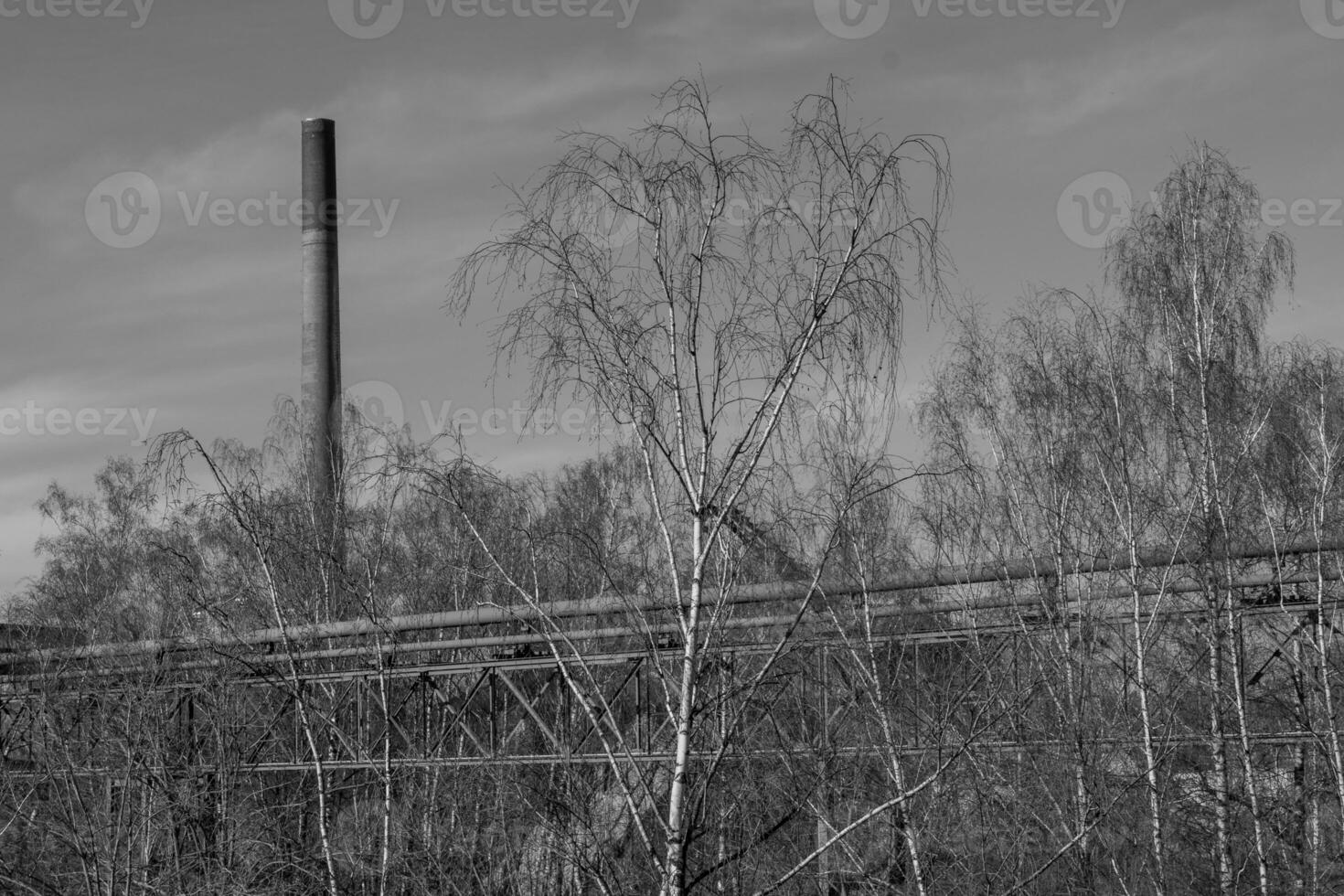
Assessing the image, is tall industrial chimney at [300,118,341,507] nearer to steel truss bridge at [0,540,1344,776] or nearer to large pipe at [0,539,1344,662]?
steel truss bridge at [0,540,1344,776]

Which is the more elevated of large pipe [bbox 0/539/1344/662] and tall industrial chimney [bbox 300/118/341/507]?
tall industrial chimney [bbox 300/118/341/507]

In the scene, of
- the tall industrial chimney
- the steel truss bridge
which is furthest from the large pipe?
the tall industrial chimney

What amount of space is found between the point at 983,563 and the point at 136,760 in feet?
32.1

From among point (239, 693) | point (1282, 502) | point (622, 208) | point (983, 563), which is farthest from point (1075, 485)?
point (622, 208)

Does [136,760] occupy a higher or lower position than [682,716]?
lower

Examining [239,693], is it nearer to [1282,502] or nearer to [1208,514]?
[1208,514]

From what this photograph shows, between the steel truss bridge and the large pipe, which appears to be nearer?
the steel truss bridge

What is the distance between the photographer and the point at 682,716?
6715 millimetres

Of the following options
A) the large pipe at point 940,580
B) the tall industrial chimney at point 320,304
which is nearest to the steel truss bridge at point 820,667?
the large pipe at point 940,580

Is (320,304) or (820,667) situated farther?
(320,304)

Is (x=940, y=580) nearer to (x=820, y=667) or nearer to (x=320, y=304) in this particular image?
(x=820, y=667)

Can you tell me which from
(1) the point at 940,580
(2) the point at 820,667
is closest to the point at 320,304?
(1) the point at 940,580

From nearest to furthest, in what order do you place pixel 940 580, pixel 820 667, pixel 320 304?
pixel 820 667, pixel 940 580, pixel 320 304

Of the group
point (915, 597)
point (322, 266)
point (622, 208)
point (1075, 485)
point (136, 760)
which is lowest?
point (136, 760)
